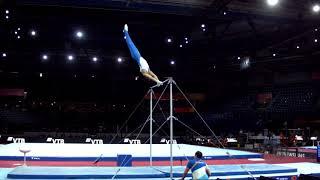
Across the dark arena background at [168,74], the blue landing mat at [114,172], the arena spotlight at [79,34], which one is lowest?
the blue landing mat at [114,172]

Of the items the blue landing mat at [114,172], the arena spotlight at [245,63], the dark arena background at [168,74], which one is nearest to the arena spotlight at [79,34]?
the dark arena background at [168,74]

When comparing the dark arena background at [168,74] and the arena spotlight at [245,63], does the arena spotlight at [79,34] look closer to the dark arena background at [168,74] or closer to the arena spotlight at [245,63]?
the dark arena background at [168,74]

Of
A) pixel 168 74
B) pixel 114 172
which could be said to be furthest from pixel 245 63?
pixel 114 172

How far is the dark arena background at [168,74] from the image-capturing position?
1959cm

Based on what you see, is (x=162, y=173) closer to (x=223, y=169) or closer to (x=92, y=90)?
(x=223, y=169)

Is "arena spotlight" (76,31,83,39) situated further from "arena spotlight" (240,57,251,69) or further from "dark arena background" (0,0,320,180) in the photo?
"arena spotlight" (240,57,251,69)

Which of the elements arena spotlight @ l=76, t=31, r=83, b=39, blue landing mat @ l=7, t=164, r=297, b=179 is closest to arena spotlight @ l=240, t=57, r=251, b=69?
arena spotlight @ l=76, t=31, r=83, b=39

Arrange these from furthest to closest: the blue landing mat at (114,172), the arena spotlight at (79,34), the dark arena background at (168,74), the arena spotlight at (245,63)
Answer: the arena spotlight at (245,63)
the arena spotlight at (79,34)
the dark arena background at (168,74)
the blue landing mat at (114,172)

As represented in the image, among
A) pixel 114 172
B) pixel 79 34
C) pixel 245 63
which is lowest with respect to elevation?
pixel 114 172

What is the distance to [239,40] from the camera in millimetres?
25703

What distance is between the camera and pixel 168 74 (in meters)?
27.8

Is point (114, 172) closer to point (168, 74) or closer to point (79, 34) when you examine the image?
point (79, 34)

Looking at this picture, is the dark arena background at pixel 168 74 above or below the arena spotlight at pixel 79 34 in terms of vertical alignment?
below

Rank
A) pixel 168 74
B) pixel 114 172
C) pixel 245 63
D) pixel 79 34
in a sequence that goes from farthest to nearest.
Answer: pixel 168 74 → pixel 245 63 → pixel 79 34 → pixel 114 172
